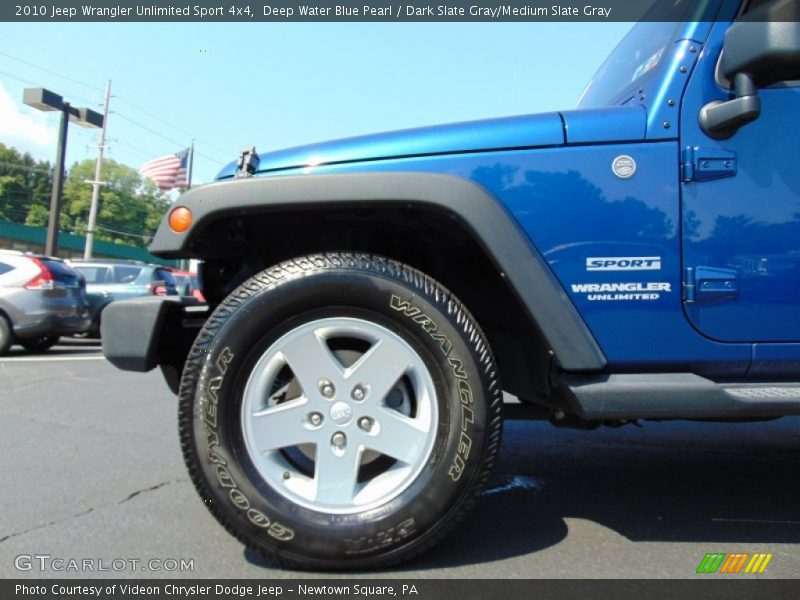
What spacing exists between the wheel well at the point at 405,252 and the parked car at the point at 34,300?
26.4ft

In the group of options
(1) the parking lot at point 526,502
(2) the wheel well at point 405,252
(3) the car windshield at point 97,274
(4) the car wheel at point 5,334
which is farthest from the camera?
(3) the car windshield at point 97,274

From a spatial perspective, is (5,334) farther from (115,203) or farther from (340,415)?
(115,203)

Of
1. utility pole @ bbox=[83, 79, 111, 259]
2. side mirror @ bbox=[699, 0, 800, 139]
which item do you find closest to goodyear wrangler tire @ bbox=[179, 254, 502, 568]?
side mirror @ bbox=[699, 0, 800, 139]

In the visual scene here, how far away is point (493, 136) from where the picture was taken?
7.02 ft

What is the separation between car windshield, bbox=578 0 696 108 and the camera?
7.66ft

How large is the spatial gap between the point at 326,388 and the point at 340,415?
0.35 ft

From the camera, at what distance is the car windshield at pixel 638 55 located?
233 centimetres

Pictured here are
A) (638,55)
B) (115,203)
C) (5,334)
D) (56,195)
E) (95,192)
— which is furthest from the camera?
(115,203)

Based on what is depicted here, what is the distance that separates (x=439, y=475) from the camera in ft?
6.48

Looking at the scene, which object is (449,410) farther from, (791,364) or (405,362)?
(791,364)

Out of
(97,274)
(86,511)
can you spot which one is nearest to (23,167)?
(97,274)

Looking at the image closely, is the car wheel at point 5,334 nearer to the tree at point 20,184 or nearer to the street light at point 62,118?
the street light at point 62,118

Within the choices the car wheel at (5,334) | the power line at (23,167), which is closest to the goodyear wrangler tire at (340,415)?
the car wheel at (5,334)

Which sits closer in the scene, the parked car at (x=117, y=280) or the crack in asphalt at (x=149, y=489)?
the crack in asphalt at (x=149, y=489)
